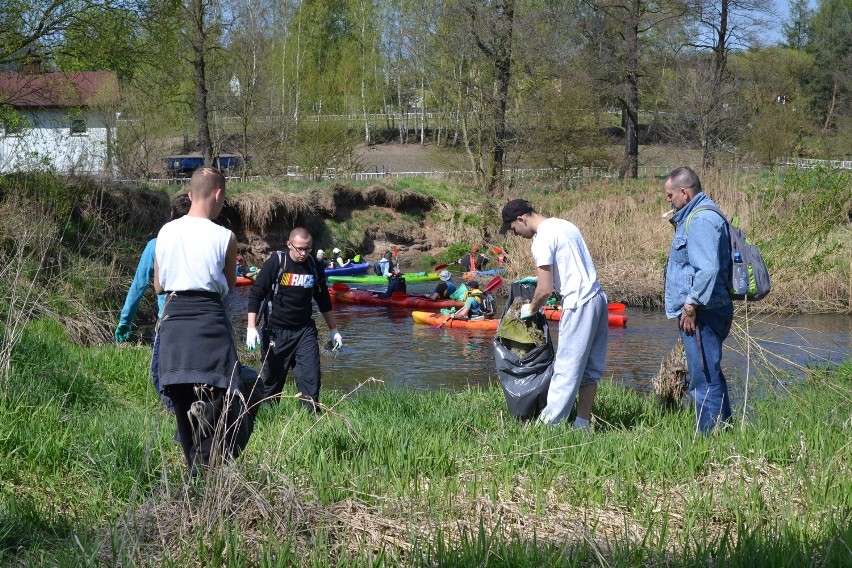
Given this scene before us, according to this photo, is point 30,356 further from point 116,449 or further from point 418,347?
point 418,347

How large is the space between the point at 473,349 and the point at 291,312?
26.0 ft

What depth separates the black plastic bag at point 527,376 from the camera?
6520 mm

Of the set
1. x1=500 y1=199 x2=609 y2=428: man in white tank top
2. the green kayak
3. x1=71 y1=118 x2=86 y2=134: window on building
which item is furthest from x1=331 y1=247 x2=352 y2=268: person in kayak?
x1=500 y1=199 x2=609 y2=428: man in white tank top

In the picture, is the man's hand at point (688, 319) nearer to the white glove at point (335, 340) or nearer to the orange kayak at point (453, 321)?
the white glove at point (335, 340)

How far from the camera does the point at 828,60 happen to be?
52.4 metres

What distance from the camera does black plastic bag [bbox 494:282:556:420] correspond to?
21.4 feet

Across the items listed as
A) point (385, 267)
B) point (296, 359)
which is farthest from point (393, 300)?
point (296, 359)

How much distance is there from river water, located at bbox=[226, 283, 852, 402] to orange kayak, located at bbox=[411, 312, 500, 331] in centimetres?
13

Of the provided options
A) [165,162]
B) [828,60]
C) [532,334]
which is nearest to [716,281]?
[532,334]

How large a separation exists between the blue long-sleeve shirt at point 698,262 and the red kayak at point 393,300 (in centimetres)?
1228

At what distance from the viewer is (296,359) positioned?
25.1 feet

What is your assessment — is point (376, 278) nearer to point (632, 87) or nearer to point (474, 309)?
point (474, 309)

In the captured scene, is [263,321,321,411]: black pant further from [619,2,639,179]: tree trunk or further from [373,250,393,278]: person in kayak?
[619,2,639,179]: tree trunk

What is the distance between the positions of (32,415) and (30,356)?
225cm
